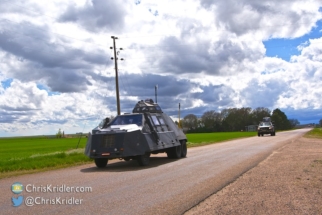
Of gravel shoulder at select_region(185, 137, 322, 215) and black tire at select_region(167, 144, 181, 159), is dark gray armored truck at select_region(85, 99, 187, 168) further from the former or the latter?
gravel shoulder at select_region(185, 137, 322, 215)

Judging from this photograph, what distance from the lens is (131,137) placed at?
1534cm

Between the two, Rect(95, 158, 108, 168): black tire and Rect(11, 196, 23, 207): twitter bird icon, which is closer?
Rect(11, 196, 23, 207): twitter bird icon

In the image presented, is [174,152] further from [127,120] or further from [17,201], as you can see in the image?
[17,201]

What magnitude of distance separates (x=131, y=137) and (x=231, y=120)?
146 m

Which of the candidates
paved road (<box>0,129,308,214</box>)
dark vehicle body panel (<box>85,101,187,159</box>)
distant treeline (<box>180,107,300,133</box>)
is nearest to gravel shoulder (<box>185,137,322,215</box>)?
paved road (<box>0,129,308,214</box>)

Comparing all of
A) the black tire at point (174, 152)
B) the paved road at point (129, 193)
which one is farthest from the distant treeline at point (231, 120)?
the paved road at point (129, 193)

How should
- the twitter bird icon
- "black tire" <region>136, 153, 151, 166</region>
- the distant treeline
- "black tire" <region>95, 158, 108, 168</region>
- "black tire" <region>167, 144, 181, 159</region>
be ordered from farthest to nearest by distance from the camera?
the distant treeline < "black tire" <region>167, 144, 181, 159</region> < "black tire" <region>95, 158, 108, 168</region> < "black tire" <region>136, 153, 151, 166</region> < the twitter bird icon

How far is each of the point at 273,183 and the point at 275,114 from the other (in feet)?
513

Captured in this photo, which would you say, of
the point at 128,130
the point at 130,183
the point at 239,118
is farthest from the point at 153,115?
the point at 239,118

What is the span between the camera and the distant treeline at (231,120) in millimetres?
151125

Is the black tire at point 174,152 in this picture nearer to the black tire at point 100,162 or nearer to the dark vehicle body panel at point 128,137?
the dark vehicle body panel at point 128,137

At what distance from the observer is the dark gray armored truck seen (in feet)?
50.0

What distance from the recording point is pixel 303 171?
1251cm

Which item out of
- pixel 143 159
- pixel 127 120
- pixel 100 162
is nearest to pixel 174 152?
pixel 127 120
